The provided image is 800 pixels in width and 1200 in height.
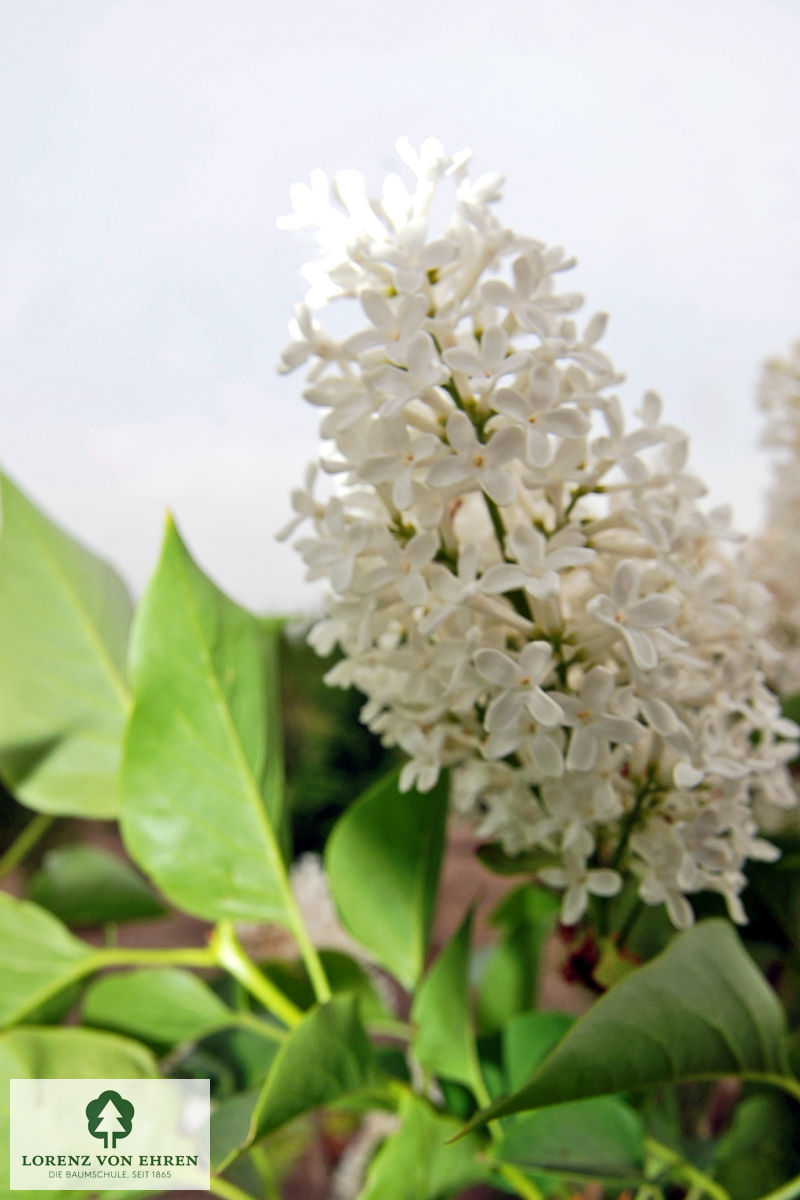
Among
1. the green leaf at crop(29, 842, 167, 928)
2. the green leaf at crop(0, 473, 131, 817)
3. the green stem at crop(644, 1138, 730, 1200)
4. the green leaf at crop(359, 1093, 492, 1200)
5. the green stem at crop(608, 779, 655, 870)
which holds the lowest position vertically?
the green stem at crop(644, 1138, 730, 1200)

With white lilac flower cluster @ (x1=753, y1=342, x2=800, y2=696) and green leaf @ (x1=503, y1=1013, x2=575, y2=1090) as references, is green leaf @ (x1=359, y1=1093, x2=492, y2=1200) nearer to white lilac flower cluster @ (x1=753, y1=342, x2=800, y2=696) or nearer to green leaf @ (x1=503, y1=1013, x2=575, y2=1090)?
green leaf @ (x1=503, y1=1013, x2=575, y2=1090)

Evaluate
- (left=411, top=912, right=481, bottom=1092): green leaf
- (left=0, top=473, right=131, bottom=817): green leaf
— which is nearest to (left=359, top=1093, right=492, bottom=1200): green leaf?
(left=411, top=912, right=481, bottom=1092): green leaf

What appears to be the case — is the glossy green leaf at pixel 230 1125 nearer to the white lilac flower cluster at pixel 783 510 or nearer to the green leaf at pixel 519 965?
the green leaf at pixel 519 965

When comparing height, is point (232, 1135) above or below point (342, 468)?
below

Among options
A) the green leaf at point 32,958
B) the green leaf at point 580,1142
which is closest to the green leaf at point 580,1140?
the green leaf at point 580,1142

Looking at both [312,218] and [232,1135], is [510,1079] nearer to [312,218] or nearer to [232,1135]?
[232,1135]

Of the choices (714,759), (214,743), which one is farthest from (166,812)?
(714,759)

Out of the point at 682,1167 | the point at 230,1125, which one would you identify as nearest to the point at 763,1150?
the point at 682,1167
